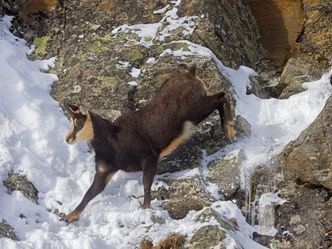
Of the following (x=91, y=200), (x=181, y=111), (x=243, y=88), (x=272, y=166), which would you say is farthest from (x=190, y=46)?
(x=91, y=200)

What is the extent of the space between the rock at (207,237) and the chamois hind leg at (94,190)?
5.03ft

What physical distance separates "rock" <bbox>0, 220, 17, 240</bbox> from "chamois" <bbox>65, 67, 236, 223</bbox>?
1.17 m

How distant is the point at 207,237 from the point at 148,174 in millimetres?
1502

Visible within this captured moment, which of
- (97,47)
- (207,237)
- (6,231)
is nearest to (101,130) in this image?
(6,231)

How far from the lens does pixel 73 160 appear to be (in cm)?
994

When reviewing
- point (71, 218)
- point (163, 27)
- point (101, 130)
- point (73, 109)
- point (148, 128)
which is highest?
point (163, 27)

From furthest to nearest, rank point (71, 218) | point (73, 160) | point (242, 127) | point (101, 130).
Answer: point (242, 127)
point (73, 160)
point (101, 130)
point (71, 218)

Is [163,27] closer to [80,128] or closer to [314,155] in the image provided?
[80,128]

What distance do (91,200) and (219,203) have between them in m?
1.61

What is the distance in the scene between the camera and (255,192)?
9414mm

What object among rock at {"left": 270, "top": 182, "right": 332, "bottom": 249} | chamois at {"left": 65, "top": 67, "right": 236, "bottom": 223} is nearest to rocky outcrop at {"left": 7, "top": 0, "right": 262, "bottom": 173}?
chamois at {"left": 65, "top": 67, "right": 236, "bottom": 223}

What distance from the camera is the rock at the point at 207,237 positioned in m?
8.11

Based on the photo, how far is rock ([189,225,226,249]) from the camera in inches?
319

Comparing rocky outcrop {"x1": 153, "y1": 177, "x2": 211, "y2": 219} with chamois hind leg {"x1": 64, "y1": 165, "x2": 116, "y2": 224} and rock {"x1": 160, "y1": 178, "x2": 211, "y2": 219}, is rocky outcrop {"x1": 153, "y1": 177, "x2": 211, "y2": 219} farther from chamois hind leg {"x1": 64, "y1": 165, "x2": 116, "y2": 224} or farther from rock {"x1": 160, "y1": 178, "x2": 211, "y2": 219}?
chamois hind leg {"x1": 64, "y1": 165, "x2": 116, "y2": 224}
